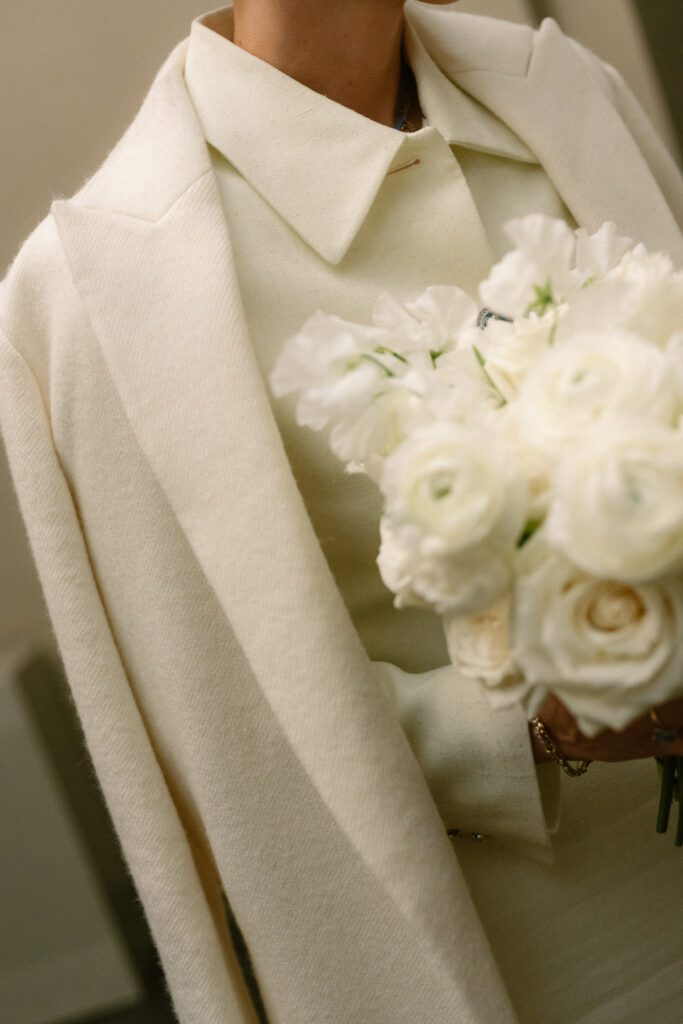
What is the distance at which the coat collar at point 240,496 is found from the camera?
2.63ft

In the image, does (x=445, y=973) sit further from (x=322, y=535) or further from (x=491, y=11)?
(x=491, y=11)

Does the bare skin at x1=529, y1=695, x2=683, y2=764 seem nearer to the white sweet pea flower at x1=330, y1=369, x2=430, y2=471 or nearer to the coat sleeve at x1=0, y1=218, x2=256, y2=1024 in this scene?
the white sweet pea flower at x1=330, y1=369, x2=430, y2=471

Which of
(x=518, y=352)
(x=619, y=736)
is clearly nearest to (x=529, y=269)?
(x=518, y=352)

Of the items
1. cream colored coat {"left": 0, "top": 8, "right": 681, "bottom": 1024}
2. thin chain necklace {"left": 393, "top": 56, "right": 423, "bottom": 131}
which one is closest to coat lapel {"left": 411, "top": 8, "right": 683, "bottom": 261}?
thin chain necklace {"left": 393, "top": 56, "right": 423, "bottom": 131}

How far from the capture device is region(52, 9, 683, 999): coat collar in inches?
31.5

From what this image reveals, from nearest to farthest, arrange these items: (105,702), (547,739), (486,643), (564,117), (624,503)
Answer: (624,503)
(486,643)
(547,739)
(105,702)
(564,117)

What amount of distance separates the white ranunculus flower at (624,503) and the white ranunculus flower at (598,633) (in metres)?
0.03

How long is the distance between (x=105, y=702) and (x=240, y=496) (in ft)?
0.79

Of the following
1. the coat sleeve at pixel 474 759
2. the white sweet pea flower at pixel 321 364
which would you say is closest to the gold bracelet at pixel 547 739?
the coat sleeve at pixel 474 759

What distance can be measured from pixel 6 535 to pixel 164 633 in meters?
0.49

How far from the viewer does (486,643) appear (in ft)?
1.86

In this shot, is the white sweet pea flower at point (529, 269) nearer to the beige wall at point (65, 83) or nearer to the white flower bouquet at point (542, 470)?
the white flower bouquet at point (542, 470)

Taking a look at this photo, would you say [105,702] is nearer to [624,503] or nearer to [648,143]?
[624,503]

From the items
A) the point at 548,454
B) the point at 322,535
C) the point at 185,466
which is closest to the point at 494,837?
the point at 322,535
